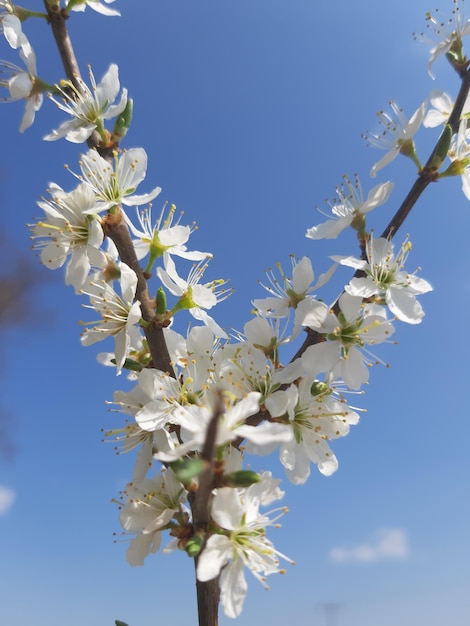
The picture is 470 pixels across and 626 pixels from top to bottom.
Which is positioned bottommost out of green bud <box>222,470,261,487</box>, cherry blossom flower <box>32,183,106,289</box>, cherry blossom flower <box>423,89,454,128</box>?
green bud <box>222,470,261,487</box>

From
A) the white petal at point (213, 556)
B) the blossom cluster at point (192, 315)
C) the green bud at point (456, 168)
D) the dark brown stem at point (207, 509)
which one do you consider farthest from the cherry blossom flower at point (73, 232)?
the green bud at point (456, 168)

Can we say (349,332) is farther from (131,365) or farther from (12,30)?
(12,30)

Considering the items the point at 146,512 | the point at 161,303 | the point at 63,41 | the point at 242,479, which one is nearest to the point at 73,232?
the point at 161,303

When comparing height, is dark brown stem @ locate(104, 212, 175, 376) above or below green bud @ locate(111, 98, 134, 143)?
below

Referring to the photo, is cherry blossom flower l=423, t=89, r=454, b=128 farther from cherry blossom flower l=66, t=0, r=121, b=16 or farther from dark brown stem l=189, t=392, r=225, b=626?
dark brown stem l=189, t=392, r=225, b=626

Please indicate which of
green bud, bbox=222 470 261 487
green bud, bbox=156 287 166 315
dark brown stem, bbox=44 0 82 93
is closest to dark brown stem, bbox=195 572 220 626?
green bud, bbox=222 470 261 487

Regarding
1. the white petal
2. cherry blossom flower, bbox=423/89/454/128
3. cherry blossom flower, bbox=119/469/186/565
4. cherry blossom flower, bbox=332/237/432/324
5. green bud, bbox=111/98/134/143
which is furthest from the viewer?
cherry blossom flower, bbox=423/89/454/128

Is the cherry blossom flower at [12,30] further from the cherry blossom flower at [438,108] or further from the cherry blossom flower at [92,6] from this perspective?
the cherry blossom flower at [438,108]
